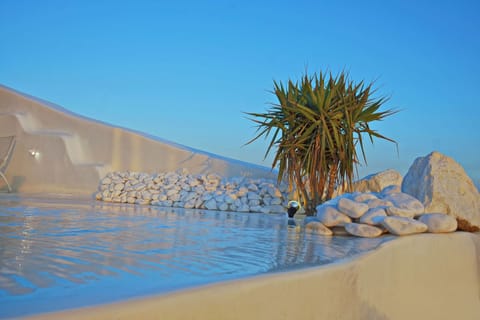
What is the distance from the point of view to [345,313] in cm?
148

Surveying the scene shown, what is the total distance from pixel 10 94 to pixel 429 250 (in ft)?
46.9

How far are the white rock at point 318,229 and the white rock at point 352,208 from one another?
23 cm

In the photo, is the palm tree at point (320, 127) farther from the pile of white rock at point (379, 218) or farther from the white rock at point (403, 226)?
the white rock at point (403, 226)

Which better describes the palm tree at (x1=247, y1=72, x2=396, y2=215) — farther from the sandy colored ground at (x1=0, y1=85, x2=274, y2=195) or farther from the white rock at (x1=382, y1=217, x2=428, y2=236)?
the sandy colored ground at (x1=0, y1=85, x2=274, y2=195)

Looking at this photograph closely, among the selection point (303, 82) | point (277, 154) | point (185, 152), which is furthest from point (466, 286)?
point (185, 152)

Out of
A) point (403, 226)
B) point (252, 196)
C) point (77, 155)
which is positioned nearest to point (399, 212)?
point (403, 226)

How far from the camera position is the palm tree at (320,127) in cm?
519

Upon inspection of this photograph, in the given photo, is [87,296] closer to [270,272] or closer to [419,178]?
[270,272]

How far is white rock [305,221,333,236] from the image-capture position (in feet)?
10.1

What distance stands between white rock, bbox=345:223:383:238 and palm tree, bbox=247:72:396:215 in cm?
217

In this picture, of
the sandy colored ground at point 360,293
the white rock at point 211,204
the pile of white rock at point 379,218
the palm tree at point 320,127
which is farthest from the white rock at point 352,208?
the white rock at point 211,204

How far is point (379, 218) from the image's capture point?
117 inches

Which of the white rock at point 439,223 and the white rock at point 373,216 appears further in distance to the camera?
the white rock at point 373,216

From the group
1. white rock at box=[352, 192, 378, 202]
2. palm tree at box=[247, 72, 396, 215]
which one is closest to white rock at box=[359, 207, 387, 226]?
white rock at box=[352, 192, 378, 202]
